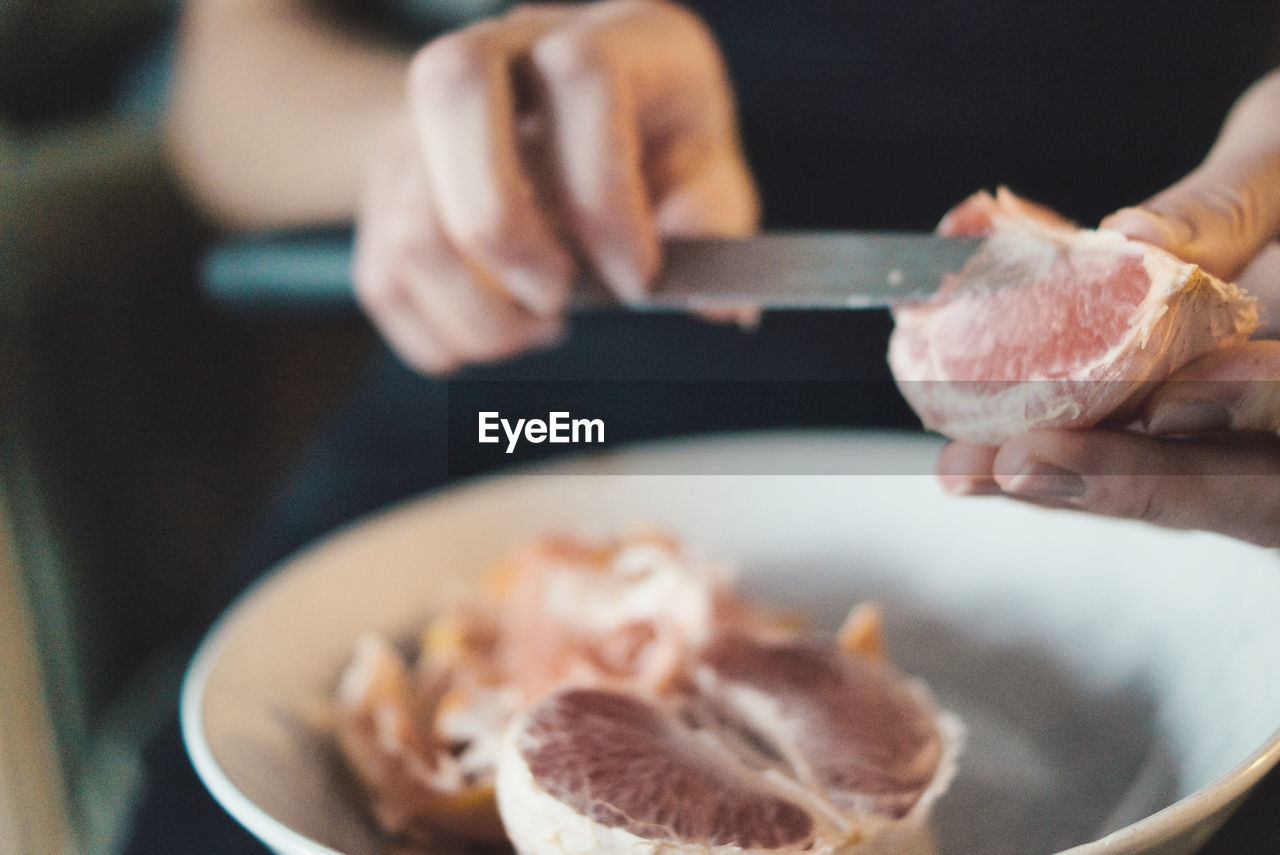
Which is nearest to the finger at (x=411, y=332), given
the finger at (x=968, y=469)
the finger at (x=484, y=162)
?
the finger at (x=484, y=162)

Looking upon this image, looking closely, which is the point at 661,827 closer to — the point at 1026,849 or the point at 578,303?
the point at 1026,849

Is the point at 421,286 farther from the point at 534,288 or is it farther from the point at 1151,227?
the point at 1151,227

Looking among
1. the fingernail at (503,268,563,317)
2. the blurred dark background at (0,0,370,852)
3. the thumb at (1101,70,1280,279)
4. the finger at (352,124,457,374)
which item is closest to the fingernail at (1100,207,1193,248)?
the thumb at (1101,70,1280,279)

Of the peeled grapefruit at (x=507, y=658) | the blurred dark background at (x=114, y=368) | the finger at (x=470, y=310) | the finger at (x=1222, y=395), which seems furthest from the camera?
the blurred dark background at (x=114, y=368)

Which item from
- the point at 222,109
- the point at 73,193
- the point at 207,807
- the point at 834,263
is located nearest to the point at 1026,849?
the point at 834,263

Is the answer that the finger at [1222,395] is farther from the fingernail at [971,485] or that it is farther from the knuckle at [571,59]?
the knuckle at [571,59]

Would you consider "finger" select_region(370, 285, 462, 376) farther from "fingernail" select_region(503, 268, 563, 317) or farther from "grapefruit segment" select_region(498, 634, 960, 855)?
"grapefruit segment" select_region(498, 634, 960, 855)
